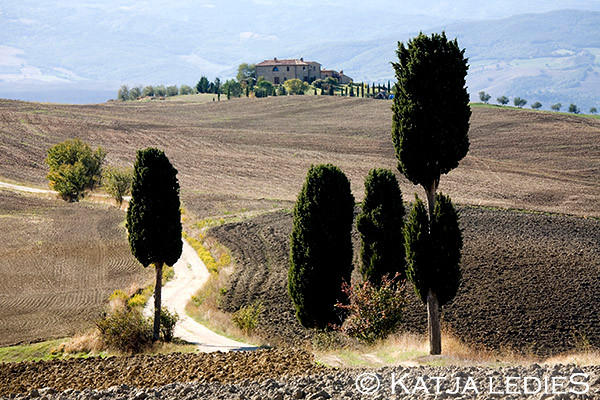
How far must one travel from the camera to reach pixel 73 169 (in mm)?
65875

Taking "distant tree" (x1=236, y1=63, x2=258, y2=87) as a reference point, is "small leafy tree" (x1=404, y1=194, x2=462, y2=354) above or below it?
below

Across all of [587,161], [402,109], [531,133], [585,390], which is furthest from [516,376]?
[531,133]

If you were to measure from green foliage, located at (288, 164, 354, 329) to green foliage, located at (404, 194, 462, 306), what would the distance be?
4268 mm

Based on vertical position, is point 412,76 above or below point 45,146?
above

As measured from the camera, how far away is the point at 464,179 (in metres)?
68.4

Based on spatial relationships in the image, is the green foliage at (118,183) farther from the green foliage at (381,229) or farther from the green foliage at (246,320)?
the green foliage at (381,229)

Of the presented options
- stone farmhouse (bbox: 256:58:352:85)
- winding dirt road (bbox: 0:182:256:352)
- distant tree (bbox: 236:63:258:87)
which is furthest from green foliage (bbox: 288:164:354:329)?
distant tree (bbox: 236:63:258:87)

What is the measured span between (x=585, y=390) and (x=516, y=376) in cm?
174

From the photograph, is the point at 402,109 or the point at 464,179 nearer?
the point at 402,109

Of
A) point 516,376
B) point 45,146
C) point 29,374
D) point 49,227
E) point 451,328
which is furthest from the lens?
point 45,146

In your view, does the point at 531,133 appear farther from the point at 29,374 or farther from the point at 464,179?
the point at 29,374

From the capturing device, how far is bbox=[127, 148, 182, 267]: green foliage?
90.7 ft

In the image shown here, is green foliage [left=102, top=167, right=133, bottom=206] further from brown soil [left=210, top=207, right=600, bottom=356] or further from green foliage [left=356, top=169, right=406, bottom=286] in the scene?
green foliage [left=356, top=169, right=406, bottom=286]

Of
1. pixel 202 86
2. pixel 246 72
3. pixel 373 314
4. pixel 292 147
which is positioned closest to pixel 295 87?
pixel 246 72
